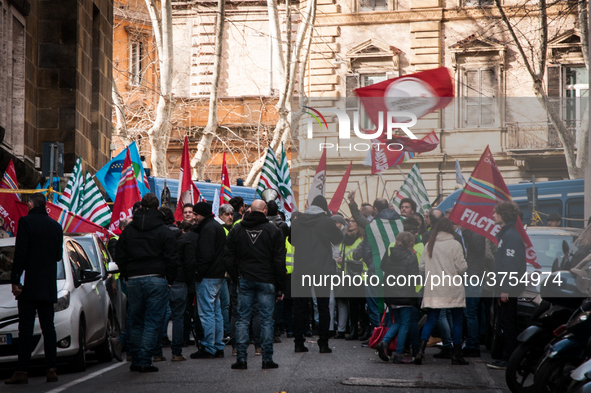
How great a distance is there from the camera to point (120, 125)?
29.8m

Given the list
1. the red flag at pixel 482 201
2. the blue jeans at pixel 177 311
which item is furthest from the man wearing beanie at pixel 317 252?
the red flag at pixel 482 201

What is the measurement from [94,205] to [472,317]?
23.6 feet

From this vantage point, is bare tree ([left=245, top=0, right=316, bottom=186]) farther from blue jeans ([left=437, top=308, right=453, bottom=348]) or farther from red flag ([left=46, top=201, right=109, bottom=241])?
blue jeans ([left=437, top=308, right=453, bottom=348])

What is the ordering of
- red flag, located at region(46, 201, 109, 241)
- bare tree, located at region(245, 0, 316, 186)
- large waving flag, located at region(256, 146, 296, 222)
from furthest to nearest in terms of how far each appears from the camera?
1. bare tree, located at region(245, 0, 316, 186)
2. large waving flag, located at region(256, 146, 296, 222)
3. red flag, located at region(46, 201, 109, 241)

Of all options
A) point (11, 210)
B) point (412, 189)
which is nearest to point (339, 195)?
point (412, 189)

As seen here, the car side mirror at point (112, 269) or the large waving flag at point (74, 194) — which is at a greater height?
the large waving flag at point (74, 194)

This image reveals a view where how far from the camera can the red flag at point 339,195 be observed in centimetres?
1102

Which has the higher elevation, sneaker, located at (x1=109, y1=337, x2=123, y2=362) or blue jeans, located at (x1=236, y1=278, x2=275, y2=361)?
blue jeans, located at (x1=236, y1=278, x2=275, y2=361)

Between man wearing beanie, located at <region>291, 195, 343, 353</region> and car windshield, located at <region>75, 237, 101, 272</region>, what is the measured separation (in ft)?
8.32

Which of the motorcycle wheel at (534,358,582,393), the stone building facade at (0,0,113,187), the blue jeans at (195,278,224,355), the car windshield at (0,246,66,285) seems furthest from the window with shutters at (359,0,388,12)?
the motorcycle wheel at (534,358,582,393)

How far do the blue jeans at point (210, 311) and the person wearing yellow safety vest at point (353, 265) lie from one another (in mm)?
3195

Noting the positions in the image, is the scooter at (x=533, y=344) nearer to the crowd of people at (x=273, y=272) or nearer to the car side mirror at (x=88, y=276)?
the crowd of people at (x=273, y=272)

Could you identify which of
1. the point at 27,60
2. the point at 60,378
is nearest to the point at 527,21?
the point at 27,60

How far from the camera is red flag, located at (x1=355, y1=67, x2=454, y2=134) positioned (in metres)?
11.2
